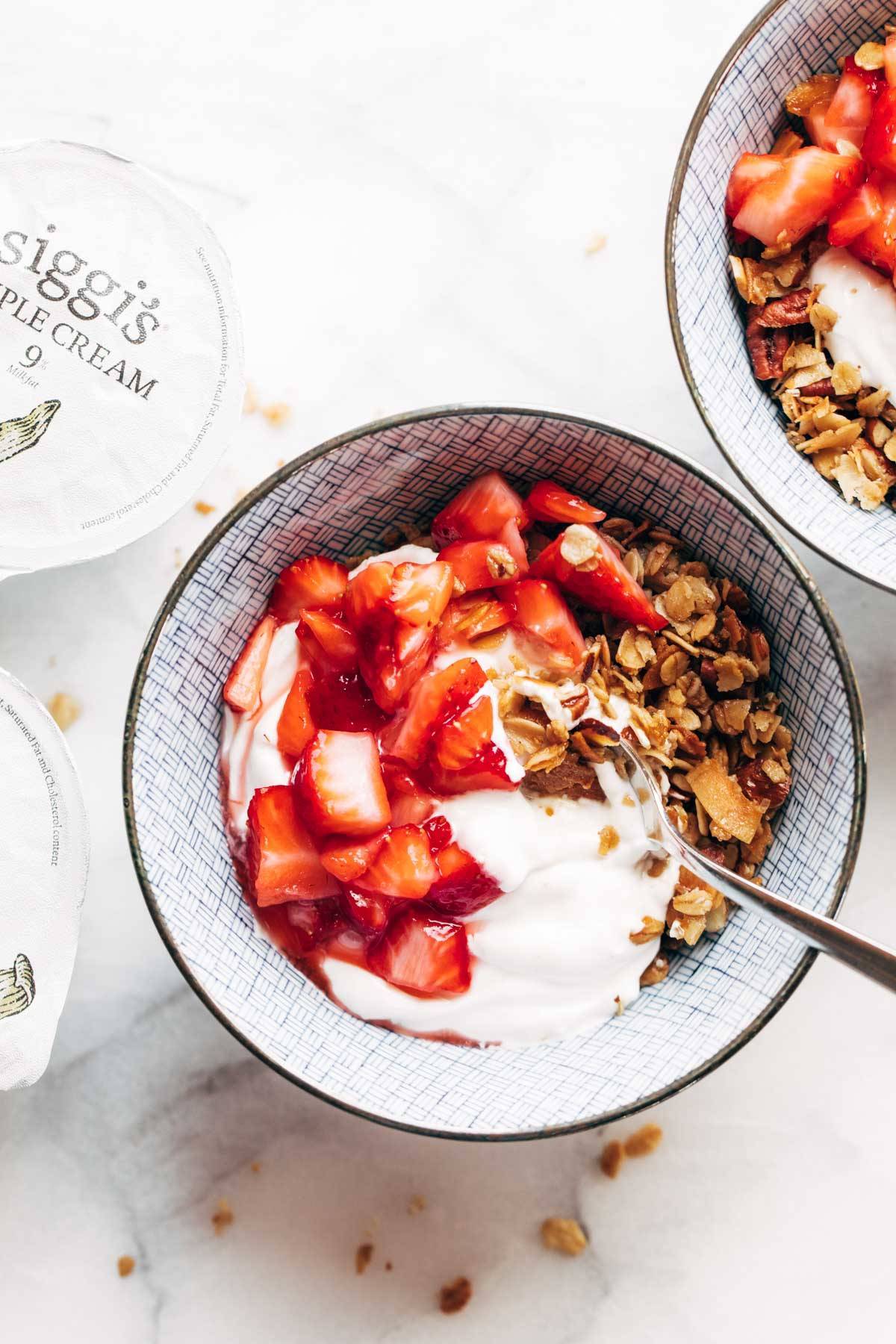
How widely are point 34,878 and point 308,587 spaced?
1.49 ft

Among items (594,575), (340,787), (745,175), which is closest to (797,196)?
(745,175)

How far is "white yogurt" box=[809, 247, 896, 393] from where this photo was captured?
1.23m

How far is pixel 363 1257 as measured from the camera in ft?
4.62

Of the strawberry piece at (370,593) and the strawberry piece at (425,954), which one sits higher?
the strawberry piece at (370,593)

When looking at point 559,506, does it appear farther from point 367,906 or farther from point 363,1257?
point 363,1257

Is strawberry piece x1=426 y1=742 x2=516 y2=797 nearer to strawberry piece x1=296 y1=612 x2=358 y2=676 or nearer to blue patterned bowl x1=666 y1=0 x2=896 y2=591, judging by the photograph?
strawberry piece x1=296 y1=612 x2=358 y2=676

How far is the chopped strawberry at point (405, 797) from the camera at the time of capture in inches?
45.7

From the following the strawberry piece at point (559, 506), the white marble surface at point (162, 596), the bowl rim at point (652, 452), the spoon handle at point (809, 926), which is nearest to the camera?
the spoon handle at point (809, 926)

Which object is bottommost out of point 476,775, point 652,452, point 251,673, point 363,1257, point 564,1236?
point 363,1257

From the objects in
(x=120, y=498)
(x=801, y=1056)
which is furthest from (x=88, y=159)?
(x=801, y=1056)

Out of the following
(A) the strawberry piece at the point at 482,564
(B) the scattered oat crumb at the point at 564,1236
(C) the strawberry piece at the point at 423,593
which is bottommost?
(B) the scattered oat crumb at the point at 564,1236

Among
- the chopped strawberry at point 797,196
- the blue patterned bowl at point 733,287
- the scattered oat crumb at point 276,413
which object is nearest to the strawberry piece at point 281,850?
the scattered oat crumb at point 276,413

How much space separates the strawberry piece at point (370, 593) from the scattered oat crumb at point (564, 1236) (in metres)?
0.77

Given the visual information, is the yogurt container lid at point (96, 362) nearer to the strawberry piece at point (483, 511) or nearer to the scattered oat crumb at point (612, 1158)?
the strawberry piece at point (483, 511)
